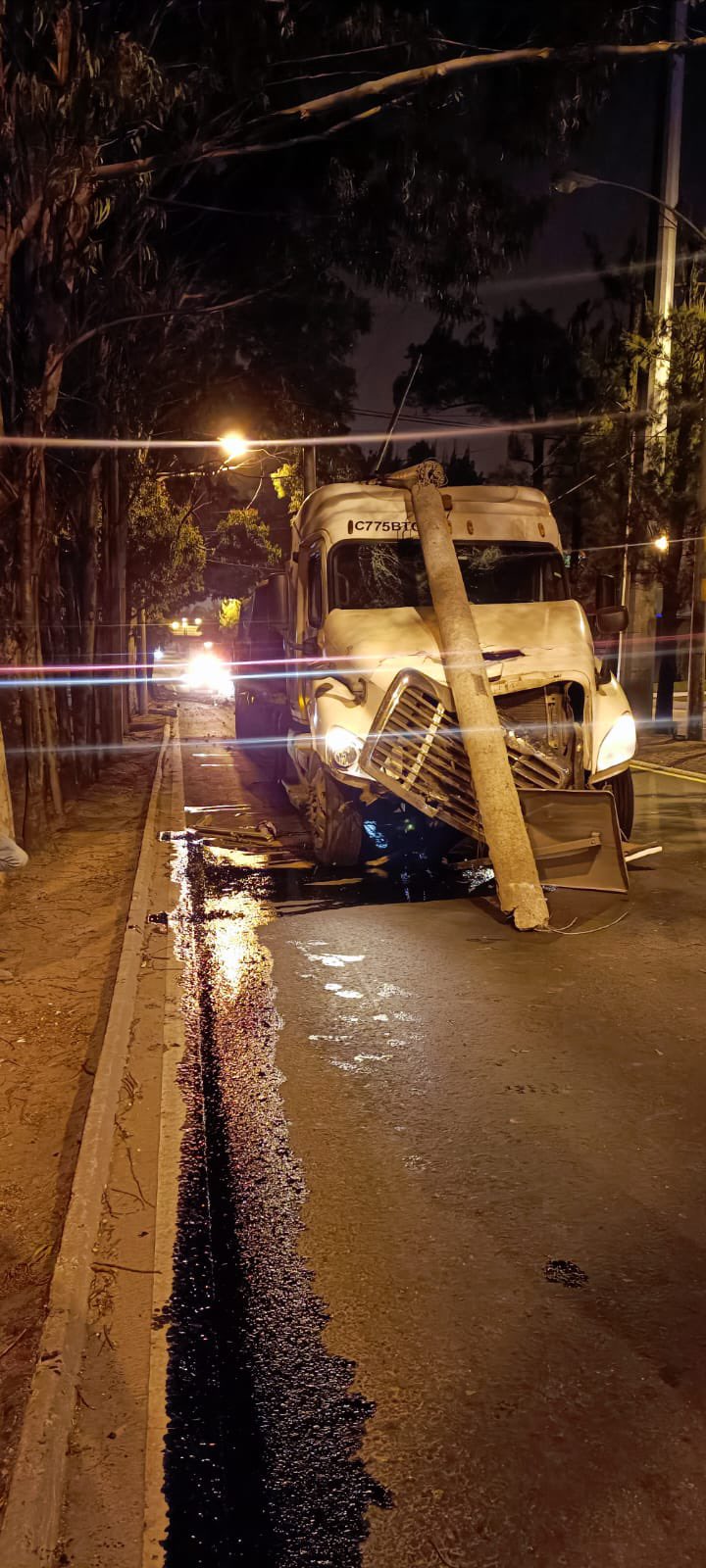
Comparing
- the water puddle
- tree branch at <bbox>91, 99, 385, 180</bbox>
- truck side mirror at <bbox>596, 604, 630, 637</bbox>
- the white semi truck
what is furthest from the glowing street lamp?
the water puddle

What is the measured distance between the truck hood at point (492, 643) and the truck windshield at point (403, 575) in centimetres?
22

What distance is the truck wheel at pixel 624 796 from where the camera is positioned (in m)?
9.71

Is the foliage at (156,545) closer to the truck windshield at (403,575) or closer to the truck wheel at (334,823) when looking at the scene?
the truck windshield at (403,575)

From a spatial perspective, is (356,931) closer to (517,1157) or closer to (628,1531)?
(517,1157)

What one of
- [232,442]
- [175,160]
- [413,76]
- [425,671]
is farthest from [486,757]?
[232,442]

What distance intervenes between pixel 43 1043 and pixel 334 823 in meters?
4.17

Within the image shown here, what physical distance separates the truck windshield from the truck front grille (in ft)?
5.13

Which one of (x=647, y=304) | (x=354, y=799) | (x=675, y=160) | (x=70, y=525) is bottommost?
(x=354, y=799)

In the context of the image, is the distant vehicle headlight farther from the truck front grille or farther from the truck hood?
the truck front grille

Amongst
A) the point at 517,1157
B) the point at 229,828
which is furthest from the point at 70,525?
the point at 517,1157

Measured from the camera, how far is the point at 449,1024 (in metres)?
5.71

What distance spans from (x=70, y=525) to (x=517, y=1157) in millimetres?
18154

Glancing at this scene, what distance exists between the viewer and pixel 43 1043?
5.54m

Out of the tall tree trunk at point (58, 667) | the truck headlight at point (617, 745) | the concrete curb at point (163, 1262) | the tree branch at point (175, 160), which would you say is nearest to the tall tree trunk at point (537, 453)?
the tall tree trunk at point (58, 667)
